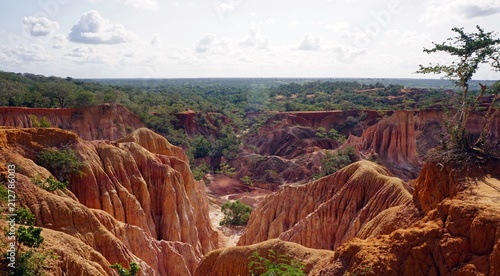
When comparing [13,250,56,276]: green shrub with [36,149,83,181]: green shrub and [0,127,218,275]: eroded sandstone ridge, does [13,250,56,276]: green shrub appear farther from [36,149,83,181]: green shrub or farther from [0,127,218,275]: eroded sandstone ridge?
[36,149,83,181]: green shrub

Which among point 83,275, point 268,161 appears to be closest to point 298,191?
point 83,275

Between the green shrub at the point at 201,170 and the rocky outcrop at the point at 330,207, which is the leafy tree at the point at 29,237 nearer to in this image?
the rocky outcrop at the point at 330,207

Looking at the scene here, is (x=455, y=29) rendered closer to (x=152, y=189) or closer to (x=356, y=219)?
(x=356, y=219)

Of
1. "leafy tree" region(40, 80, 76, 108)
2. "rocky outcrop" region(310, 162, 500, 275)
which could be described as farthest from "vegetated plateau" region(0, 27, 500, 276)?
"leafy tree" region(40, 80, 76, 108)

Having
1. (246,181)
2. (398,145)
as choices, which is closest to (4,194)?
(246,181)

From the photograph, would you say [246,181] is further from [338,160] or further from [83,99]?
[83,99]

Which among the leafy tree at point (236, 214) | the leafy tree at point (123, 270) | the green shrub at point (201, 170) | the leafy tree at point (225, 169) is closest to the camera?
the leafy tree at point (123, 270)

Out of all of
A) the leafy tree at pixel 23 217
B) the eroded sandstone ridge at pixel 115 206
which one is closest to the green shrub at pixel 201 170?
the eroded sandstone ridge at pixel 115 206

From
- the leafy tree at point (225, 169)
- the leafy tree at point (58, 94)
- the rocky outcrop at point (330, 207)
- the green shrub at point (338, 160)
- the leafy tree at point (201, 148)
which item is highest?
the leafy tree at point (58, 94)
